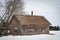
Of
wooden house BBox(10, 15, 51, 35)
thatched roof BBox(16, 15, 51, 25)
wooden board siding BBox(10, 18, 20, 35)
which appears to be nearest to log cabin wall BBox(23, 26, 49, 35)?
wooden house BBox(10, 15, 51, 35)

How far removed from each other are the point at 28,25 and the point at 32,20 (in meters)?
2.90

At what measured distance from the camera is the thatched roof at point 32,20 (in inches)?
1540

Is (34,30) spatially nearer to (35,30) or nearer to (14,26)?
(35,30)

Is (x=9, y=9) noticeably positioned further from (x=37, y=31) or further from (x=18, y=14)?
(x=37, y=31)

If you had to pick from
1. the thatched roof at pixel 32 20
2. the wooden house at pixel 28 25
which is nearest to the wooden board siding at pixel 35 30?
the wooden house at pixel 28 25

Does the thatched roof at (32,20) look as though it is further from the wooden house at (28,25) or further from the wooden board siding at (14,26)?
the wooden board siding at (14,26)

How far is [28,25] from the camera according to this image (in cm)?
3828

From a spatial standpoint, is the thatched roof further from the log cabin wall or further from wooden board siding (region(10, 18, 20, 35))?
wooden board siding (region(10, 18, 20, 35))

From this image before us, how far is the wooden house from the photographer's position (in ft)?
125

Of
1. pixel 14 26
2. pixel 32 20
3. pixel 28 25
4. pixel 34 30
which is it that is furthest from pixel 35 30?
pixel 14 26

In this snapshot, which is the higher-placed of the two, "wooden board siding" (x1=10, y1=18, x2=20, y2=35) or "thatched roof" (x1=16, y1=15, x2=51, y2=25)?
"thatched roof" (x1=16, y1=15, x2=51, y2=25)

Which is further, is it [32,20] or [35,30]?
[32,20]

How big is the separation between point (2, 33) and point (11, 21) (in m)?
4.16

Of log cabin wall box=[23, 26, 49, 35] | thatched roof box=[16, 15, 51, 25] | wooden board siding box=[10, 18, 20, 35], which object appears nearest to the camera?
log cabin wall box=[23, 26, 49, 35]
